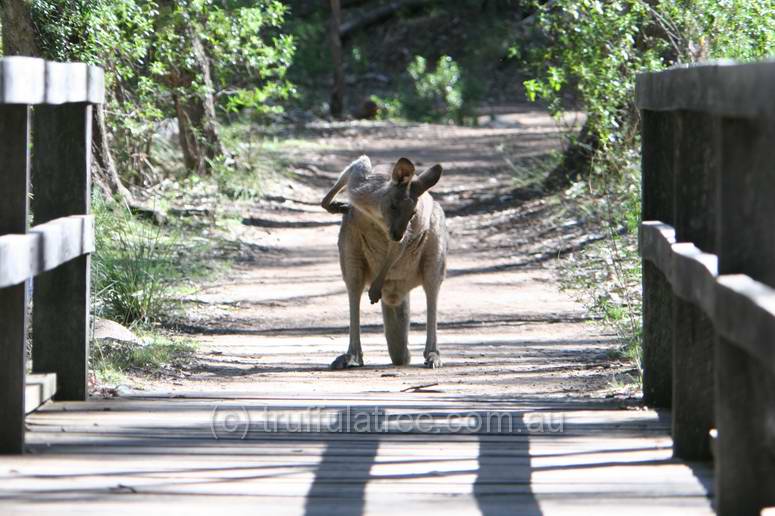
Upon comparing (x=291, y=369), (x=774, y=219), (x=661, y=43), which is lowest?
(x=291, y=369)

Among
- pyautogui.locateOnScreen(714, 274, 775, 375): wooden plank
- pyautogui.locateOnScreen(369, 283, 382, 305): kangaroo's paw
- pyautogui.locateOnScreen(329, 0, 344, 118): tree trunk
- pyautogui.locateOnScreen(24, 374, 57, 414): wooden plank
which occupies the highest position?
pyautogui.locateOnScreen(329, 0, 344, 118): tree trunk

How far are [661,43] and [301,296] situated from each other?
4547 mm

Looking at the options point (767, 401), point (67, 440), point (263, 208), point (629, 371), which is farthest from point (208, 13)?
point (767, 401)

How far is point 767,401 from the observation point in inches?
148

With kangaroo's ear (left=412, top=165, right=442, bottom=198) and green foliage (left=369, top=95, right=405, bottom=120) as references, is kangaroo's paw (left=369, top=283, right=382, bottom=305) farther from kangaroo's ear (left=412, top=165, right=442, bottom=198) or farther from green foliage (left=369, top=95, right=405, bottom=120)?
green foliage (left=369, top=95, right=405, bottom=120)

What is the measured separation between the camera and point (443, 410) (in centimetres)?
596

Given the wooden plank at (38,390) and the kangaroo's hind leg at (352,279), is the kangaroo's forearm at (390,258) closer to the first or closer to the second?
the kangaroo's hind leg at (352,279)

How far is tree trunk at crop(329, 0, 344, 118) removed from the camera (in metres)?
29.0

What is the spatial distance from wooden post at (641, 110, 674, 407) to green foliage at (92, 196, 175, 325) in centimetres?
471

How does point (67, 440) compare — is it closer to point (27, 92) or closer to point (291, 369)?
point (27, 92)

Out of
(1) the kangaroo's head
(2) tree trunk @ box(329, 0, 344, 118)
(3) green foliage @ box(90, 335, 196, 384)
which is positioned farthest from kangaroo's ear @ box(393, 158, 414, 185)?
(2) tree trunk @ box(329, 0, 344, 118)

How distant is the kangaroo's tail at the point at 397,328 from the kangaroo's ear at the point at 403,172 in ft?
3.50

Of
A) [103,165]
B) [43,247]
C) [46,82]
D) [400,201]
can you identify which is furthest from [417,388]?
[103,165]

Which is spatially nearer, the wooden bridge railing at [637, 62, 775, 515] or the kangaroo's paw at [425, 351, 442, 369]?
the wooden bridge railing at [637, 62, 775, 515]
